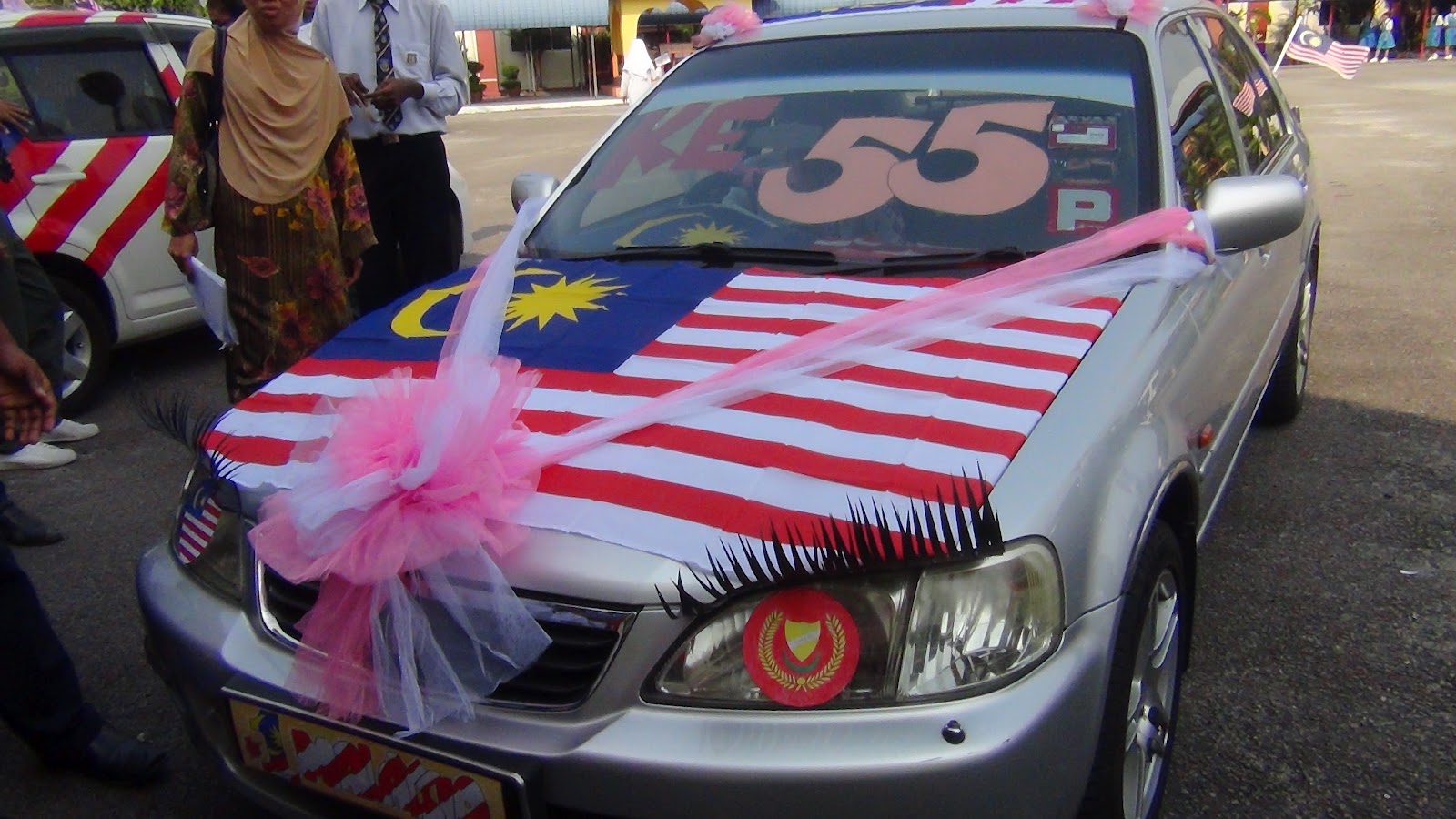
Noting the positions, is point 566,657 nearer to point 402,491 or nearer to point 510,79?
point 402,491

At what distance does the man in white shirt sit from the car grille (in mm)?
2857

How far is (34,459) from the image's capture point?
4.32 metres

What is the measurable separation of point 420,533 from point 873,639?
0.67 meters

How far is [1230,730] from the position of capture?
2.47 metres

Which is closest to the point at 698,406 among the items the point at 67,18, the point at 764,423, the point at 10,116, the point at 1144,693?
the point at 764,423

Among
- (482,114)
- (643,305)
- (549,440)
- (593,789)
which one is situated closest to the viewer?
(593,789)

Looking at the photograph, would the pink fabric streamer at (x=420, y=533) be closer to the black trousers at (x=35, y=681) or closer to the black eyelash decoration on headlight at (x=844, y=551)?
the black eyelash decoration on headlight at (x=844, y=551)

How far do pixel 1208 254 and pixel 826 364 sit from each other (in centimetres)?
94

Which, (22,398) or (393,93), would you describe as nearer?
(22,398)

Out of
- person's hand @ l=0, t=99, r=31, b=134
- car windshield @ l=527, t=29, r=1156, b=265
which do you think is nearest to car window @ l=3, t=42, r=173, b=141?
person's hand @ l=0, t=99, r=31, b=134

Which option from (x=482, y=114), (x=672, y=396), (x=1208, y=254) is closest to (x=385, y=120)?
(x=672, y=396)

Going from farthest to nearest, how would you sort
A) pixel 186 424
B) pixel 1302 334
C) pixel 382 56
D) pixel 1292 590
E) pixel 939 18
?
pixel 1302 334 → pixel 382 56 → pixel 1292 590 → pixel 939 18 → pixel 186 424

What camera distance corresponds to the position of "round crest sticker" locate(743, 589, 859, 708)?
158cm

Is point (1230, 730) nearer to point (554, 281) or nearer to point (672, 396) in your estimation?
point (672, 396)
